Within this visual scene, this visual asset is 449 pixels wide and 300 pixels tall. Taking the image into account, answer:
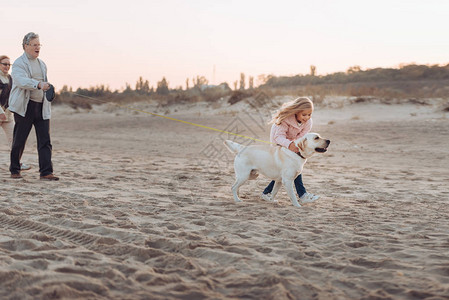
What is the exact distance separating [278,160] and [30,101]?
398 centimetres

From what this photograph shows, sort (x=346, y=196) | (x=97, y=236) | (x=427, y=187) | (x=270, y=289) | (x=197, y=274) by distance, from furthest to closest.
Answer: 1. (x=427, y=187)
2. (x=346, y=196)
3. (x=97, y=236)
4. (x=197, y=274)
5. (x=270, y=289)

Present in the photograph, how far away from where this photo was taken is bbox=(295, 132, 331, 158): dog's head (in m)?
5.50

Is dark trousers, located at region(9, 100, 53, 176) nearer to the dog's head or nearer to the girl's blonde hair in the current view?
the girl's blonde hair

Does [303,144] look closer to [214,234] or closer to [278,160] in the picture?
[278,160]

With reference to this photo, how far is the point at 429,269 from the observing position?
135 inches

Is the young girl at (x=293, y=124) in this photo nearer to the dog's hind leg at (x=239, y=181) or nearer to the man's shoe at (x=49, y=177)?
the dog's hind leg at (x=239, y=181)

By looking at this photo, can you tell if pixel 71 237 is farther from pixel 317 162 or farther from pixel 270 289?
pixel 317 162

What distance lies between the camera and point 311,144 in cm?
553

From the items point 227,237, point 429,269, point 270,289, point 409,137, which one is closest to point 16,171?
point 227,237

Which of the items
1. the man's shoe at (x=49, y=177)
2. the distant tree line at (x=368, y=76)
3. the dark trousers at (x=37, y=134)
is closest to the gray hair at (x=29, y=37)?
the dark trousers at (x=37, y=134)

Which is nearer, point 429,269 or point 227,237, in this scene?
point 429,269

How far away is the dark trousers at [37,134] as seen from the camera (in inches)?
286

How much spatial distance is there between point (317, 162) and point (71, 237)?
24.7ft

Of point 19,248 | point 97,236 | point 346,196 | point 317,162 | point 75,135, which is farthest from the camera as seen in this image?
point 75,135
